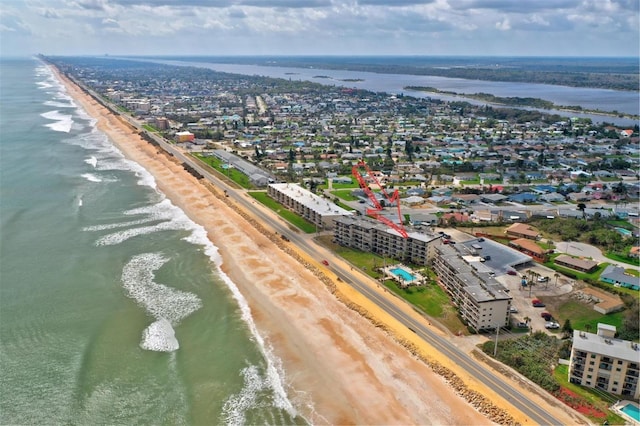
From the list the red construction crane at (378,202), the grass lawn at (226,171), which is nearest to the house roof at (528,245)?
the red construction crane at (378,202)

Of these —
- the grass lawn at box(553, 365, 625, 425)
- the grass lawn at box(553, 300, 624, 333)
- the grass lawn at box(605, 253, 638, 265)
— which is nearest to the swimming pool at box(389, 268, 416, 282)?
the grass lawn at box(553, 300, 624, 333)

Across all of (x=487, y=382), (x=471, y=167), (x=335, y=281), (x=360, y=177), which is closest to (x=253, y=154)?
(x=360, y=177)

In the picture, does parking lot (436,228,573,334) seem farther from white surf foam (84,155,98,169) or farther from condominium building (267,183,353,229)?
white surf foam (84,155,98,169)

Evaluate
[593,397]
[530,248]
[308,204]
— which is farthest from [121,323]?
[530,248]

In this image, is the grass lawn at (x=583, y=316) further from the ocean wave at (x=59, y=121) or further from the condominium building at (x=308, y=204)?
the ocean wave at (x=59, y=121)

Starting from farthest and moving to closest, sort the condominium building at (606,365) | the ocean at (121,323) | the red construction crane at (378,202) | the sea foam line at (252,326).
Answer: the red construction crane at (378,202) < the sea foam line at (252,326) < the ocean at (121,323) < the condominium building at (606,365)

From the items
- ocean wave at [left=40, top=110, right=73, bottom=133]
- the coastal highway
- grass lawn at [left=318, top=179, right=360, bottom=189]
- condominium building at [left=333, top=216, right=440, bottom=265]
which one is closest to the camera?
the coastal highway

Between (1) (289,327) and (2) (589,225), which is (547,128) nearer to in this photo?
(2) (589,225)
